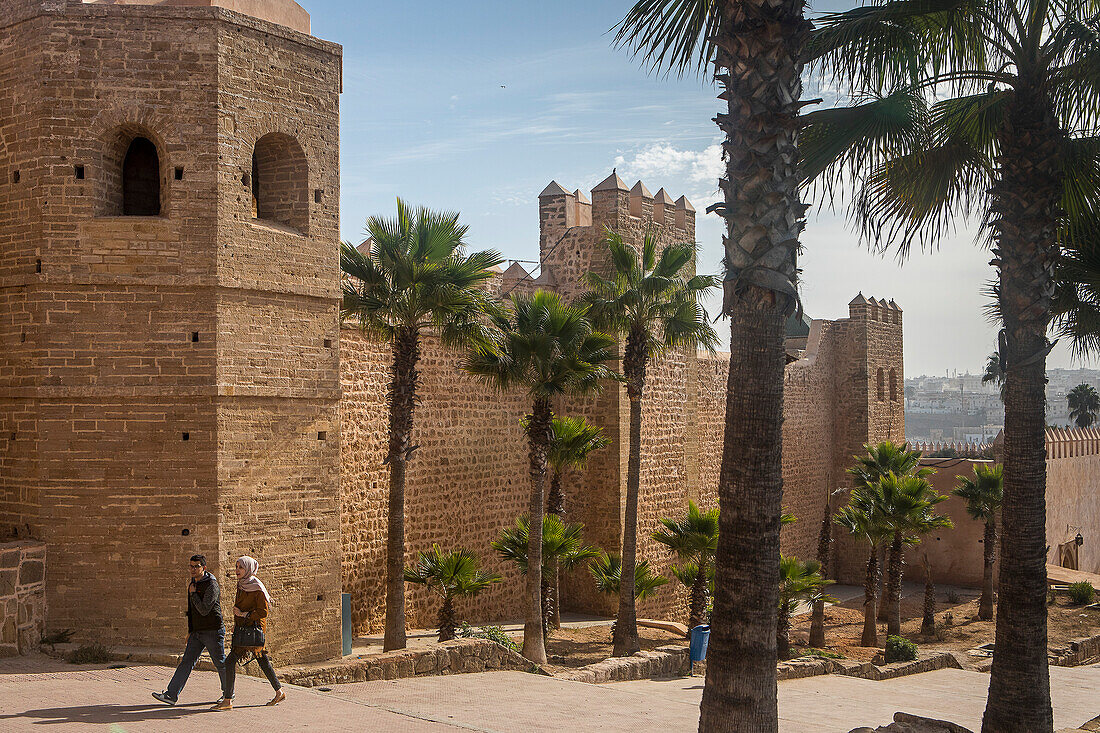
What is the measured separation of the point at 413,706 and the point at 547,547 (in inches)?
259

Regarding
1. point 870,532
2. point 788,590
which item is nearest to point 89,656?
point 788,590

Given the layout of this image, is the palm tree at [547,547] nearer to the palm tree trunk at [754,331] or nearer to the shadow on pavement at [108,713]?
the shadow on pavement at [108,713]

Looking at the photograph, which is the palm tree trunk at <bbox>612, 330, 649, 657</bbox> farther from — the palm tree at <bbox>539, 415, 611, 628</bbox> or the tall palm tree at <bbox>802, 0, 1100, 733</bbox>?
the tall palm tree at <bbox>802, 0, 1100, 733</bbox>

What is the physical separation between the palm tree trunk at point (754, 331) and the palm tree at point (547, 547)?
8481 millimetres

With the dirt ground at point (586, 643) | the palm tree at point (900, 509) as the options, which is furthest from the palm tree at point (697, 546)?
the palm tree at point (900, 509)

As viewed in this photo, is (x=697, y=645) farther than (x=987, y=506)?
No

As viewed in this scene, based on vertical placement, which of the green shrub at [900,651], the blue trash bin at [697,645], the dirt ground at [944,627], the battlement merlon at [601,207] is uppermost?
the battlement merlon at [601,207]

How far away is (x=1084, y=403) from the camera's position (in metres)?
44.5

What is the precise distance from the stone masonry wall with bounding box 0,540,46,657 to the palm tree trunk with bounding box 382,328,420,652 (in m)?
3.86

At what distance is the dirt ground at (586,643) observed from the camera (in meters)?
13.8

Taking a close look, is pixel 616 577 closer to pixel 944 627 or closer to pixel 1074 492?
pixel 944 627

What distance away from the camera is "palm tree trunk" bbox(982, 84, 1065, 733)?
314 inches

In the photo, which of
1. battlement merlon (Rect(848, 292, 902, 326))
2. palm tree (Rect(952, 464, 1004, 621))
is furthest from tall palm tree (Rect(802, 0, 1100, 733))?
battlement merlon (Rect(848, 292, 902, 326))

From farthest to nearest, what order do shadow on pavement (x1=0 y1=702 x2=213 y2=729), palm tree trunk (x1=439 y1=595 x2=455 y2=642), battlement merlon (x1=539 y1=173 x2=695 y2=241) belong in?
battlement merlon (x1=539 y1=173 x2=695 y2=241) → palm tree trunk (x1=439 y1=595 x2=455 y2=642) → shadow on pavement (x1=0 y1=702 x2=213 y2=729)
